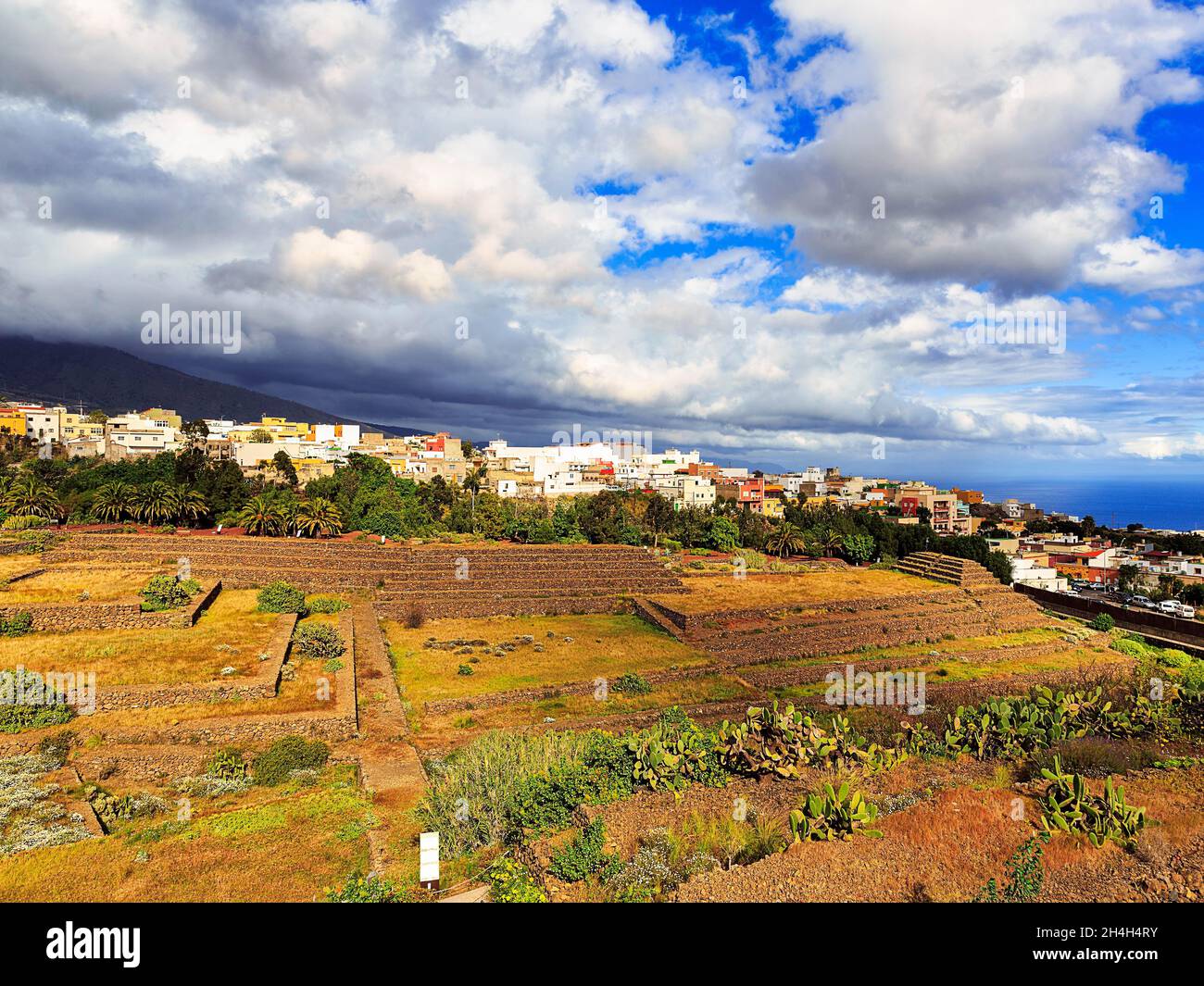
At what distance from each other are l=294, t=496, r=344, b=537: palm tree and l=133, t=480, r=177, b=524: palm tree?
19.2 feet

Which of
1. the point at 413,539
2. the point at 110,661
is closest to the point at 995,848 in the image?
the point at 110,661

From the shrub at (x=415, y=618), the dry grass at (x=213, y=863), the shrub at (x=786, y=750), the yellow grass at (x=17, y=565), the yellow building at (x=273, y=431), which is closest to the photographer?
the dry grass at (x=213, y=863)

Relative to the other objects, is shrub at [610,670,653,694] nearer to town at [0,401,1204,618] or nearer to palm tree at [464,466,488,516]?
town at [0,401,1204,618]

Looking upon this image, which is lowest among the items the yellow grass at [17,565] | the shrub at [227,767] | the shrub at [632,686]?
the shrub at [632,686]

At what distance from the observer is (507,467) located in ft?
257

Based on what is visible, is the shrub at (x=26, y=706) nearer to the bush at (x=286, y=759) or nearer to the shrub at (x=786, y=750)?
the bush at (x=286, y=759)

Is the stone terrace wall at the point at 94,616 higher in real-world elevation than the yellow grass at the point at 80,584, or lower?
lower

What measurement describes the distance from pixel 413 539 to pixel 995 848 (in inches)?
1161

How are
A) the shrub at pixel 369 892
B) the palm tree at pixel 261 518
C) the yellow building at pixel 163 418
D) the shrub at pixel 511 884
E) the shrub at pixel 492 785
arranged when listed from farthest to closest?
1. the yellow building at pixel 163 418
2. the palm tree at pixel 261 518
3. the shrub at pixel 492 785
4. the shrub at pixel 369 892
5. the shrub at pixel 511 884

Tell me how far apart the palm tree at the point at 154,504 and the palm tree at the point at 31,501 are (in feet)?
11.3

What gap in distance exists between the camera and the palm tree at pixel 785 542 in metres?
42.4

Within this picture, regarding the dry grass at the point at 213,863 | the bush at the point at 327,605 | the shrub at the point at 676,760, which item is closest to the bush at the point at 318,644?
the bush at the point at 327,605
